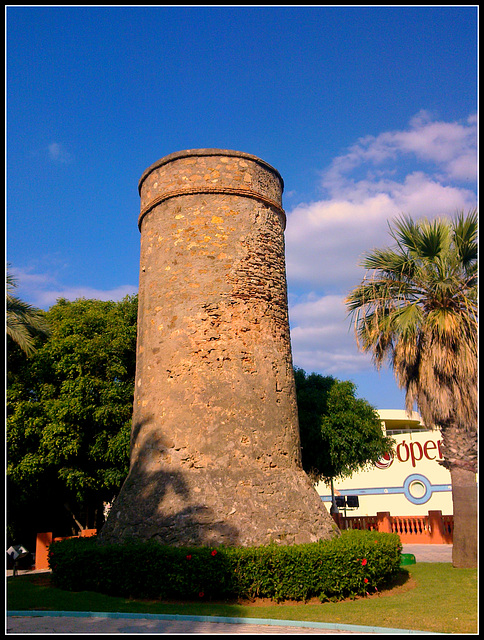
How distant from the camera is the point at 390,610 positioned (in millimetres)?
7293

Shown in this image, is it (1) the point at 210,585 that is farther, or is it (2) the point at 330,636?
(1) the point at 210,585

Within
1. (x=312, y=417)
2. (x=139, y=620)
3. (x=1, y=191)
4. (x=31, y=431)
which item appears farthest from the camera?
(x=312, y=417)

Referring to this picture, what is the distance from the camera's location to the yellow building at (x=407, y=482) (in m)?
28.5

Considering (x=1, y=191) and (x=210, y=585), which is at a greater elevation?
(x=1, y=191)

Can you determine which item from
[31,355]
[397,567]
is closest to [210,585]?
[397,567]

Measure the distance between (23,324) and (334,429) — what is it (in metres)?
10.0

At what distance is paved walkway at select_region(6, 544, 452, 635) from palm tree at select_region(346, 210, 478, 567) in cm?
551

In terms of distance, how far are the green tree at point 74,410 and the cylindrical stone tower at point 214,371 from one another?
5.08m

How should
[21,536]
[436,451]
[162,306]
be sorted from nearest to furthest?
[162,306] → [21,536] → [436,451]

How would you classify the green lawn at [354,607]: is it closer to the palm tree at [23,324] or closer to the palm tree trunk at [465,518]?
the palm tree trunk at [465,518]

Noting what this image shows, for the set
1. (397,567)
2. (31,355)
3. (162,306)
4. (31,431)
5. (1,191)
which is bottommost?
(397,567)

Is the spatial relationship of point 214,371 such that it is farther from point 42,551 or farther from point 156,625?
point 42,551

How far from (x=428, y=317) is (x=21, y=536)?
17.7 metres

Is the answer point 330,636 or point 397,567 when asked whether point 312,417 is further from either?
point 330,636
